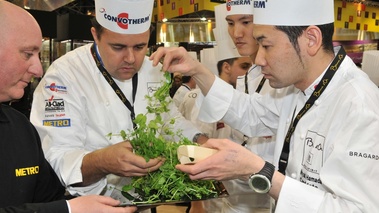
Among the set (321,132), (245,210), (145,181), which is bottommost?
(245,210)

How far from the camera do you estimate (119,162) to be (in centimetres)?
183

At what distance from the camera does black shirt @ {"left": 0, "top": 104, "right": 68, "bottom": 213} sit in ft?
5.66

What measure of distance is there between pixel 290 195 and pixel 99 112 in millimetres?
1146

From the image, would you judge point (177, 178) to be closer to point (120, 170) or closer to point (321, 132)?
point (120, 170)

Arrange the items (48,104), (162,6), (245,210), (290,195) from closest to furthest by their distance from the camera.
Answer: (290,195), (48,104), (245,210), (162,6)

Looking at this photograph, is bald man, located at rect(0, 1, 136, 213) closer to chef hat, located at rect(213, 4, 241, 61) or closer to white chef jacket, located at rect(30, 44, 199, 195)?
white chef jacket, located at rect(30, 44, 199, 195)

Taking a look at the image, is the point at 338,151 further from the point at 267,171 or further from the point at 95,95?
the point at 95,95

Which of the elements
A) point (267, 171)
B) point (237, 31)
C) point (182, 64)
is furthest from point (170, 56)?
point (237, 31)

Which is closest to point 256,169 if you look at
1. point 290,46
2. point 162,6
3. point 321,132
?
point 321,132

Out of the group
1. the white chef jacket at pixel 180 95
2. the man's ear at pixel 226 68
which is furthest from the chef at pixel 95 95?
the white chef jacket at pixel 180 95

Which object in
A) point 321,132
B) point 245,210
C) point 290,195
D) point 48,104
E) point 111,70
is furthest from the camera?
point 245,210

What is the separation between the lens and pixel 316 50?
5.76 feet

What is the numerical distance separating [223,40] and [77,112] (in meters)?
1.72

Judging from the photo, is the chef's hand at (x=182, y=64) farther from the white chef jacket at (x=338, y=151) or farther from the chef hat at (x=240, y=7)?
the chef hat at (x=240, y=7)
